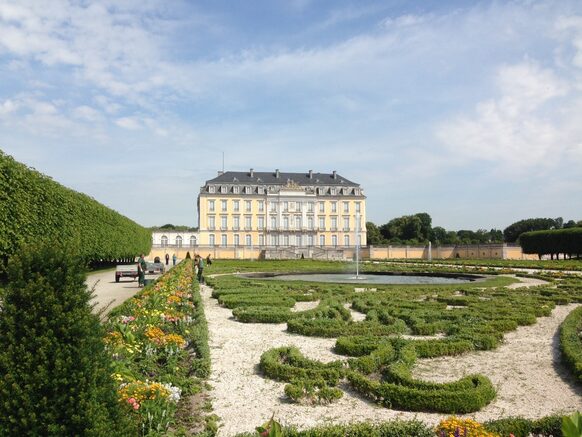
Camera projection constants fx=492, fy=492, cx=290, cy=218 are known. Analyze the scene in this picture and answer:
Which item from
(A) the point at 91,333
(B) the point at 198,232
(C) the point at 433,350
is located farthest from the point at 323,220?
(A) the point at 91,333

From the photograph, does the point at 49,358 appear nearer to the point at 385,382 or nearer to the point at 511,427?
the point at 511,427

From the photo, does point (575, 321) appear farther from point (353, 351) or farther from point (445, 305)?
point (353, 351)

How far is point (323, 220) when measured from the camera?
62.2 metres

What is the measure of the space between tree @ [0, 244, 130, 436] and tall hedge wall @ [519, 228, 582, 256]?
47.4m

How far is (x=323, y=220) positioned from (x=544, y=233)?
25300 mm

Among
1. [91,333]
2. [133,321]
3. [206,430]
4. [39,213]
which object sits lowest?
[206,430]

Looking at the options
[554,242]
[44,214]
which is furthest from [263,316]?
[554,242]

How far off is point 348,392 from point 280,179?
5862 centimetres

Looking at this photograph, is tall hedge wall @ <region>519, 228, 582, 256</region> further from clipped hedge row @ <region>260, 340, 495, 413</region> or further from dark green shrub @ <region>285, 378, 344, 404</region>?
dark green shrub @ <region>285, 378, 344, 404</region>

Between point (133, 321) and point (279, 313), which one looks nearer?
point (133, 321)

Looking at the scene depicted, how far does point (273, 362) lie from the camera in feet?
19.1

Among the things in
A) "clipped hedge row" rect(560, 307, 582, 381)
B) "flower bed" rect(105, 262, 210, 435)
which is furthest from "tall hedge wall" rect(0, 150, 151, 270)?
"clipped hedge row" rect(560, 307, 582, 381)

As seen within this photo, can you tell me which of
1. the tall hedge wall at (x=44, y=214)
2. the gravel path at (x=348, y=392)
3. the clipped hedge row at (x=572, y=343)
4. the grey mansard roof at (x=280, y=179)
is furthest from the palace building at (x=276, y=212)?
the gravel path at (x=348, y=392)

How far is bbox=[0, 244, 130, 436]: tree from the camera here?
251 cm
